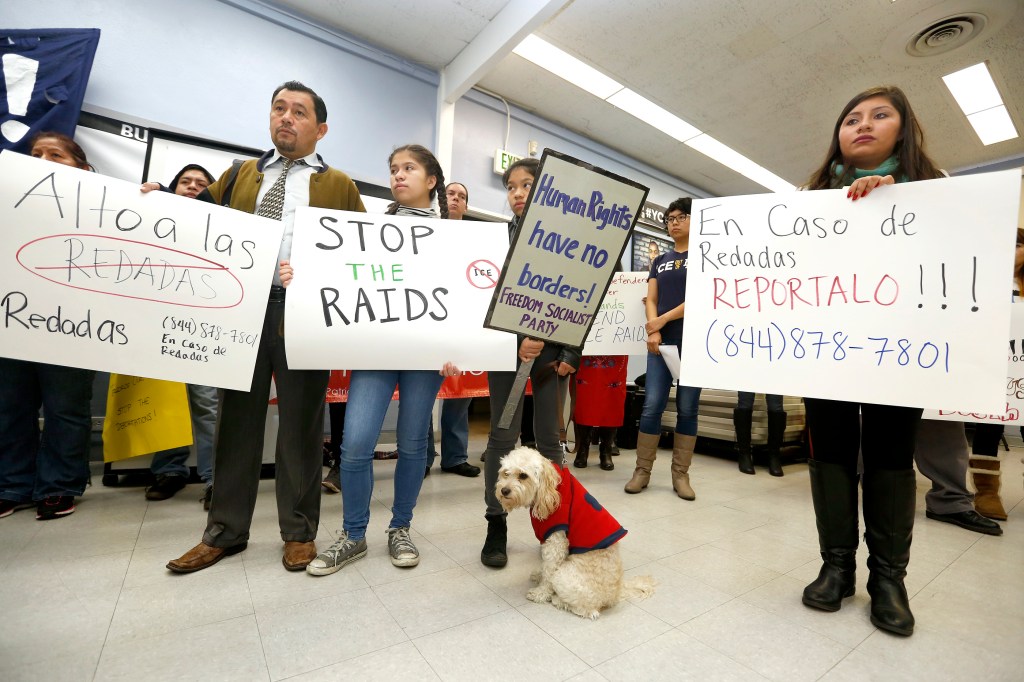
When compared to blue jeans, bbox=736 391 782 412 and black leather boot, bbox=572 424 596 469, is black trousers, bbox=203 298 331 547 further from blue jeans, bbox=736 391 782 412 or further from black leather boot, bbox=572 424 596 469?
blue jeans, bbox=736 391 782 412

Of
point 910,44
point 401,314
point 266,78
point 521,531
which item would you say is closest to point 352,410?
point 401,314

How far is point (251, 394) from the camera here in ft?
4.99

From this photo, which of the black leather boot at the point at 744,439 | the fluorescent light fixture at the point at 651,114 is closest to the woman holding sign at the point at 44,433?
the black leather boot at the point at 744,439

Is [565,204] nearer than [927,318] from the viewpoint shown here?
No

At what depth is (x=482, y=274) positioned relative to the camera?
62.4 inches

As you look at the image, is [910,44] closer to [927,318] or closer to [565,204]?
[927,318]

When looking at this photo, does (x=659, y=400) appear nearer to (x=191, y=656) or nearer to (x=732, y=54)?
(x=191, y=656)

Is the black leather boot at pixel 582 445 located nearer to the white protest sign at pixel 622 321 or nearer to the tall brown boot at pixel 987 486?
the white protest sign at pixel 622 321

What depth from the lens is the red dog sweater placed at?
1280 millimetres

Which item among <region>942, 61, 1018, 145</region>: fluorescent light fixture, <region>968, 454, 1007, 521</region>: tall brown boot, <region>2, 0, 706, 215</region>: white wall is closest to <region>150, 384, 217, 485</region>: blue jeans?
<region>2, 0, 706, 215</region>: white wall

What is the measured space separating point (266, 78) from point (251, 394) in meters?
3.08

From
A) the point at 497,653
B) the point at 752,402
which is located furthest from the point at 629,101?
the point at 497,653

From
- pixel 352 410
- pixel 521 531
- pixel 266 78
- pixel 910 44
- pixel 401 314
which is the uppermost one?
pixel 910 44

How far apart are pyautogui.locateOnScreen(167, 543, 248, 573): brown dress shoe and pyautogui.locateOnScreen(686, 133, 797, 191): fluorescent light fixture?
6.05 meters
